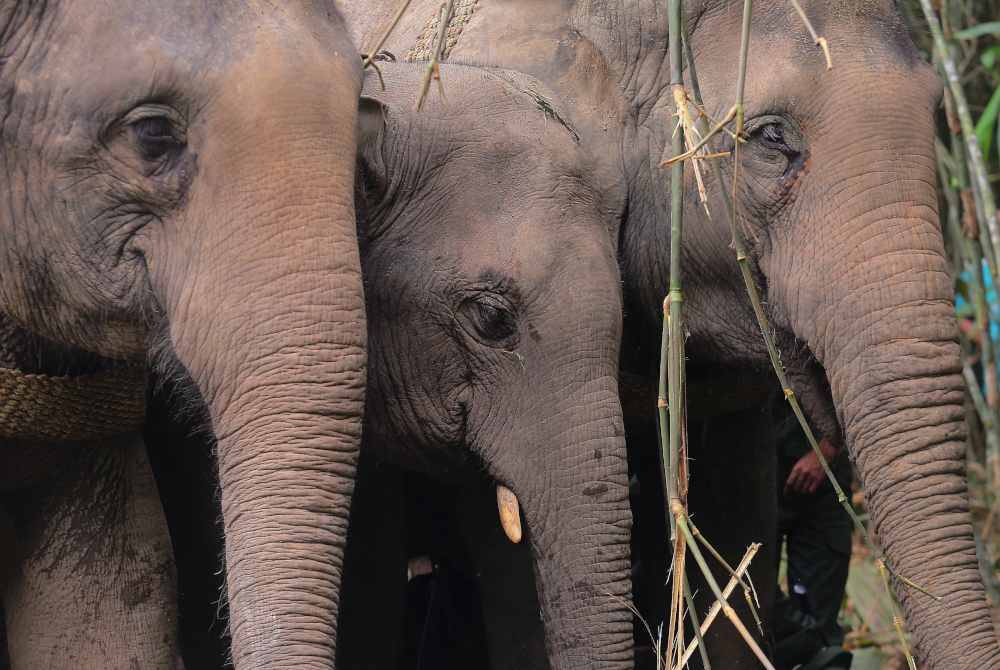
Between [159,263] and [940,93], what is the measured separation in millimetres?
1767

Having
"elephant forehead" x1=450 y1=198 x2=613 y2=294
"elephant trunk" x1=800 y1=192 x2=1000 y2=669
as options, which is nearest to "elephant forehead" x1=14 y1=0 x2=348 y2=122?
"elephant forehead" x1=450 y1=198 x2=613 y2=294

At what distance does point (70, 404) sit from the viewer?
3.19 metres

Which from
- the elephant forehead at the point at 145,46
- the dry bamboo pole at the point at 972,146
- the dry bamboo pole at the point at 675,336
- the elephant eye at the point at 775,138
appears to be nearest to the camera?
the dry bamboo pole at the point at 675,336

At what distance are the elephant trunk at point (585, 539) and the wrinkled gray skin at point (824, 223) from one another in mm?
513

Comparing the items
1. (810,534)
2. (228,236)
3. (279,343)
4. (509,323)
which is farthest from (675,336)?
(810,534)

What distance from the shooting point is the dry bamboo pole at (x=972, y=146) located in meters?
4.32

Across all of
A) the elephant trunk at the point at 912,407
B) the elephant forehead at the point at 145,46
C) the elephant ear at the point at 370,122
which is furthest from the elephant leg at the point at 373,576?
the elephant forehead at the point at 145,46

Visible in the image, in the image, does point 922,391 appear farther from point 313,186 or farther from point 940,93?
point 313,186

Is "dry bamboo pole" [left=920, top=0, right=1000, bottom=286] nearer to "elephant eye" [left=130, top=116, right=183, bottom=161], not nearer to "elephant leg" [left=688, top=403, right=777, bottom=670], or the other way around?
"elephant leg" [left=688, top=403, right=777, bottom=670]

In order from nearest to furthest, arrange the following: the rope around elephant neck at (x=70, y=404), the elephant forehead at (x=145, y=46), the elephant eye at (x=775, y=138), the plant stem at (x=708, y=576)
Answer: the plant stem at (x=708, y=576), the elephant forehead at (x=145, y=46), the rope around elephant neck at (x=70, y=404), the elephant eye at (x=775, y=138)

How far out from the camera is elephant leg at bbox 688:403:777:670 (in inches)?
175

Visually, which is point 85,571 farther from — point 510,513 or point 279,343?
point 279,343

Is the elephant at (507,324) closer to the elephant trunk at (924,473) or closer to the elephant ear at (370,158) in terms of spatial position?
the elephant ear at (370,158)

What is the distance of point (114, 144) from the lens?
278 cm
